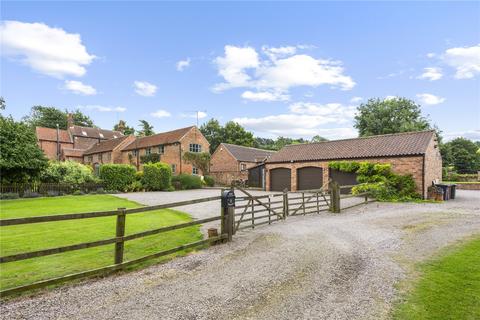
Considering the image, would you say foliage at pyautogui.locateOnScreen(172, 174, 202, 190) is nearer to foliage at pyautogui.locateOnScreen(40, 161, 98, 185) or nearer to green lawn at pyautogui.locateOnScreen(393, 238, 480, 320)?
foliage at pyautogui.locateOnScreen(40, 161, 98, 185)

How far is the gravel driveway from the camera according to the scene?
3.89 meters

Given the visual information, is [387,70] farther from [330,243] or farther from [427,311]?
[427,311]

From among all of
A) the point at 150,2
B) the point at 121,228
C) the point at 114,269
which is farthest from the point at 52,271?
the point at 150,2

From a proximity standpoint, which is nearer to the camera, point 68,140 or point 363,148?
point 363,148

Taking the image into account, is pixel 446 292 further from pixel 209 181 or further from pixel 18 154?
pixel 209 181

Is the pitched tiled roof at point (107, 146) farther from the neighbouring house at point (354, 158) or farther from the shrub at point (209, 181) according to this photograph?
the neighbouring house at point (354, 158)

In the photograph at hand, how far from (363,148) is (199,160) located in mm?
22443

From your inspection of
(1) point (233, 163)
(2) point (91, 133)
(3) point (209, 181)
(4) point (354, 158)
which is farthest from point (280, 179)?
(2) point (91, 133)

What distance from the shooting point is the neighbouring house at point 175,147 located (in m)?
38.1

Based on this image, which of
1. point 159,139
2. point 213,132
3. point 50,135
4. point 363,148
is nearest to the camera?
point 363,148

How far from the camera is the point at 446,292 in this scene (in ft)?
14.6

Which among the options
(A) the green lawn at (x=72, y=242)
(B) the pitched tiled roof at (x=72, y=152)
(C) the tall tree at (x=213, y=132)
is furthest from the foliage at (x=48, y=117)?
(A) the green lawn at (x=72, y=242)

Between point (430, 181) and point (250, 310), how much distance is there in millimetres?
21819

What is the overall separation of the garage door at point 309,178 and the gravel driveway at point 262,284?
16499 millimetres
